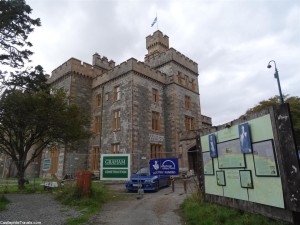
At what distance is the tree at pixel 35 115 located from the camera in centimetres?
1449

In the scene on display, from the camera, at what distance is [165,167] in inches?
523

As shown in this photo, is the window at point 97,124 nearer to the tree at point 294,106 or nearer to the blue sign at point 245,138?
the tree at point 294,106

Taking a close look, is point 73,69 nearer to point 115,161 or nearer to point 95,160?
point 95,160

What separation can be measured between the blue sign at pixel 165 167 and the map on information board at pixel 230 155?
445 centimetres

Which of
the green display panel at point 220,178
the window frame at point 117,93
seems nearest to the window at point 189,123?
the window frame at point 117,93

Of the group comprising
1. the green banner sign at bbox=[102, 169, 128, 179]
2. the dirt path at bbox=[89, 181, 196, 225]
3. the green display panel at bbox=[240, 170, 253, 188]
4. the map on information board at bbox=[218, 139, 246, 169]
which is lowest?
the dirt path at bbox=[89, 181, 196, 225]

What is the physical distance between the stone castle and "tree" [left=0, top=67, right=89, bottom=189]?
643 cm

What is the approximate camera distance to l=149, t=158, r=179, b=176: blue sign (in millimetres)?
13141

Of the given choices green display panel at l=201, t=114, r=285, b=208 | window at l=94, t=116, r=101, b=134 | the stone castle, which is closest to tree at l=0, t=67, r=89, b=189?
the stone castle

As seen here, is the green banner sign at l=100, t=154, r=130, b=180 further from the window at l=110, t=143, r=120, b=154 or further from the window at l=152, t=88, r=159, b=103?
the window at l=152, t=88, r=159, b=103

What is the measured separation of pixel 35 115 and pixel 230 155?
12332 millimetres

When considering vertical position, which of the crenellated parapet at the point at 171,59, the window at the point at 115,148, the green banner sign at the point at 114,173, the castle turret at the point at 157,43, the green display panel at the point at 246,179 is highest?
the castle turret at the point at 157,43

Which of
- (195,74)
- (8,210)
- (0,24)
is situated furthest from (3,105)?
(195,74)

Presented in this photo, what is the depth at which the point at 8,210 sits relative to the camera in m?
9.23
